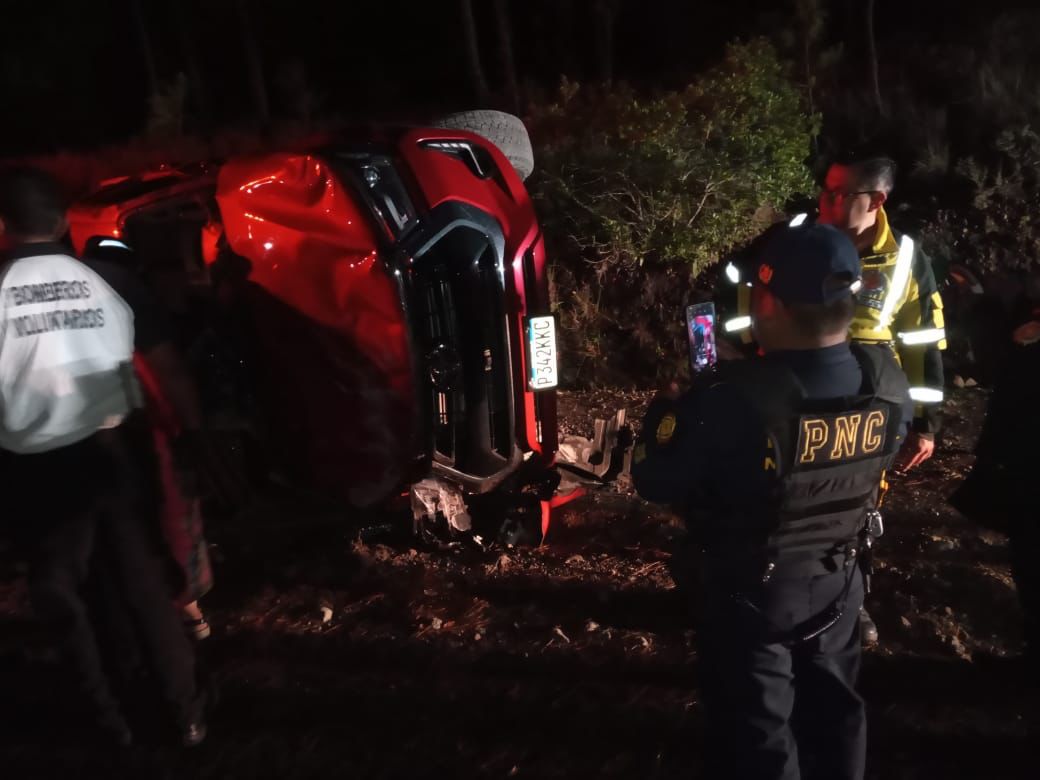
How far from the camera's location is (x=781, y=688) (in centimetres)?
225

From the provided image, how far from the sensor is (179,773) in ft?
9.68

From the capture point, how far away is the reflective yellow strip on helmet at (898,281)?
126 inches

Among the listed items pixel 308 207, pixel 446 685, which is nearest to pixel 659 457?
pixel 446 685

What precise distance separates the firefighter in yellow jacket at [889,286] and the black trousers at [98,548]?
2276 millimetres

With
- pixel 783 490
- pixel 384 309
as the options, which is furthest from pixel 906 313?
Result: pixel 384 309

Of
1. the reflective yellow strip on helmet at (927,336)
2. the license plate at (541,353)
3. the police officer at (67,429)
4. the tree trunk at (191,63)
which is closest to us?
the police officer at (67,429)

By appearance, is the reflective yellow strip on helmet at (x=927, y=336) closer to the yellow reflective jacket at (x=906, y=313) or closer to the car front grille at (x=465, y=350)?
the yellow reflective jacket at (x=906, y=313)

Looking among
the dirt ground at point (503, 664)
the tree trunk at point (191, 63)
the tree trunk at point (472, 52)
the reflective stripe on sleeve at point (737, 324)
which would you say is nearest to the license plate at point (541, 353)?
the reflective stripe on sleeve at point (737, 324)

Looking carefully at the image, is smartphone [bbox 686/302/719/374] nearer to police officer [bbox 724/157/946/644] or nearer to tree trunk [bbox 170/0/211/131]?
police officer [bbox 724/157/946/644]

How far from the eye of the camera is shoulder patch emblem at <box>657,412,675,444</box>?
221cm

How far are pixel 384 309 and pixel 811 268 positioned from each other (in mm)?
1841

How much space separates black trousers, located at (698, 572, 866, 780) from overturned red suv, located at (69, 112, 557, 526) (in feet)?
5.41

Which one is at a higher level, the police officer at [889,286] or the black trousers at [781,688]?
the police officer at [889,286]

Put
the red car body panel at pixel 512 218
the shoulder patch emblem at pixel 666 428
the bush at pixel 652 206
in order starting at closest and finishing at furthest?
the shoulder patch emblem at pixel 666 428 → the red car body panel at pixel 512 218 → the bush at pixel 652 206
